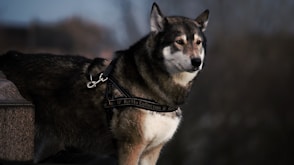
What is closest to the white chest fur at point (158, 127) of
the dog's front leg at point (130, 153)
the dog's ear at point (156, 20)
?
the dog's front leg at point (130, 153)

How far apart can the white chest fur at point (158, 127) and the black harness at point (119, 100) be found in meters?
0.07

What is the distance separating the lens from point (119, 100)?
5.65 meters

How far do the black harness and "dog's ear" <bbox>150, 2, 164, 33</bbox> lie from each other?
58 cm

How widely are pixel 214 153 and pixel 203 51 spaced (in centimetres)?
1301

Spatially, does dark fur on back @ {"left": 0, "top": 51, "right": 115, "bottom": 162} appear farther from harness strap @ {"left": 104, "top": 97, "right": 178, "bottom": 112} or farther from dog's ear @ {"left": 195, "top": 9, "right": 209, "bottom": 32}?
dog's ear @ {"left": 195, "top": 9, "right": 209, "bottom": 32}

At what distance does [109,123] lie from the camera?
5.71 m

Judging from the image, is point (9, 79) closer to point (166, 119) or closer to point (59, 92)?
point (59, 92)

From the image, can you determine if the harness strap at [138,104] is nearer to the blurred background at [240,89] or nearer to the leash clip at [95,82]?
the leash clip at [95,82]

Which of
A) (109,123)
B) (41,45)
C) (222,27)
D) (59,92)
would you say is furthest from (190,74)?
(41,45)

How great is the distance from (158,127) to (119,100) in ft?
1.48

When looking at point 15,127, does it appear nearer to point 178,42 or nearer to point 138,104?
point 138,104

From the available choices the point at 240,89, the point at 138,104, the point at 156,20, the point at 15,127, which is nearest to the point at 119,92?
the point at 138,104

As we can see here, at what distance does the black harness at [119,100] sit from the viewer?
5602 millimetres

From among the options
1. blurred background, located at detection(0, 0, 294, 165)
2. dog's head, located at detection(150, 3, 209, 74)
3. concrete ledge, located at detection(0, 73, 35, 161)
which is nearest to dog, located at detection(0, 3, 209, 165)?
dog's head, located at detection(150, 3, 209, 74)
